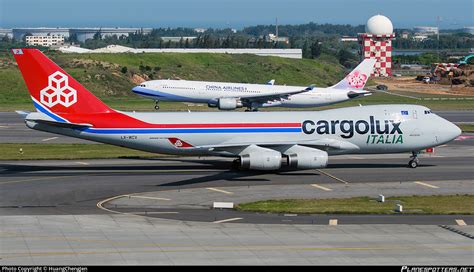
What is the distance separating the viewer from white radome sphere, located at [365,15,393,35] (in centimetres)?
19375

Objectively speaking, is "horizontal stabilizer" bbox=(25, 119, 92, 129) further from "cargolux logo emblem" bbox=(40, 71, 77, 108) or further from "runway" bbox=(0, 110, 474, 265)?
"runway" bbox=(0, 110, 474, 265)

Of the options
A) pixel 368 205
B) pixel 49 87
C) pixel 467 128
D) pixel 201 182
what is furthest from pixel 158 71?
pixel 368 205

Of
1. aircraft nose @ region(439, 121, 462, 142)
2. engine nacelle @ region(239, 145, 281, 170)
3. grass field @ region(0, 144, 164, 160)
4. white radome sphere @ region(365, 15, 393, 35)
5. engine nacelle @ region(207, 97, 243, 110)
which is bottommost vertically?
grass field @ region(0, 144, 164, 160)

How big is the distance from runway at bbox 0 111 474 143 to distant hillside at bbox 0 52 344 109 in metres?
26.0

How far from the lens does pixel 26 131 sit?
261 ft

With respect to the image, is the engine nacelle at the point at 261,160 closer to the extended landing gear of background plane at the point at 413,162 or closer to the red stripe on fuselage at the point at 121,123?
the red stripe on fuselage at the point at 121,123

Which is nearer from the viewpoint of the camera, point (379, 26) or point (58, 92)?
point (58, 92)

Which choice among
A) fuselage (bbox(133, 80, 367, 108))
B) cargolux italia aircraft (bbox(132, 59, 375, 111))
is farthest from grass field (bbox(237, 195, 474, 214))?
fuselage (bbox(133, 80, 367, 108))

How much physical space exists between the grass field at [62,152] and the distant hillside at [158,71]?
52.3 metres

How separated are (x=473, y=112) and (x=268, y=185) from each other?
199 feet

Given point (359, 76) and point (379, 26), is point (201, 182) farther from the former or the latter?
point (379, 26)

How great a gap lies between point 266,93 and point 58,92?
1863 inches

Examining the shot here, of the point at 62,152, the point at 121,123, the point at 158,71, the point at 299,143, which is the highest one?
the point at 121,123

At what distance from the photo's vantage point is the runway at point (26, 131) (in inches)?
2842
